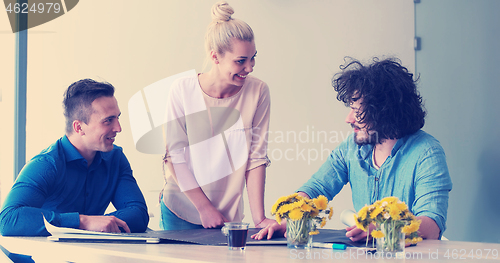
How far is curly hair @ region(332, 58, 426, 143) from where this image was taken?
1.69 meters

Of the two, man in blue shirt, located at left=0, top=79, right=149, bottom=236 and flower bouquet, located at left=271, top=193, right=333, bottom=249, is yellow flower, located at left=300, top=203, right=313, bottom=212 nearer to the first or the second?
flower bouquet, located at left=271, top=193, right=333, bottom=249

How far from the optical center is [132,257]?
3.42 feet

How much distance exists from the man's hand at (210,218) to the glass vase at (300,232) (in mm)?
561

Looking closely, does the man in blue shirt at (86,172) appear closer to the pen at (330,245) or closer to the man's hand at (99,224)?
the man's hand at (99,224)

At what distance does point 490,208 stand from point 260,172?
3.74 feet

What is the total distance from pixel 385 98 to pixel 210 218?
850 millimetres

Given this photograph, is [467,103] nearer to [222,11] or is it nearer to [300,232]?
[222,11]

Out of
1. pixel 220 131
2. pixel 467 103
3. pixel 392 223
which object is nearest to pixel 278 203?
pixel 392 223

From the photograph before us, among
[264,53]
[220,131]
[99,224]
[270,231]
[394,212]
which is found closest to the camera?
[394,212]

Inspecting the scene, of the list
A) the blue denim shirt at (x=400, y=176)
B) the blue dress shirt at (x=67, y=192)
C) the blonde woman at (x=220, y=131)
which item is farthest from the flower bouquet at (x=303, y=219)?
the blue dress shirt at (x=67, y=192)

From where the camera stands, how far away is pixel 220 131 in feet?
6.17

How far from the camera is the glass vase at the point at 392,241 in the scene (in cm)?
101

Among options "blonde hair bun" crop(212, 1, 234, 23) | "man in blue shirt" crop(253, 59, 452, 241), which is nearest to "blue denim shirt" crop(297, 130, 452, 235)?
"man in blue shirt" crop(253, 59, 452, 241)

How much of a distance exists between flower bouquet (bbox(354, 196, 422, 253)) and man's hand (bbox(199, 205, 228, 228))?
2.47ft
